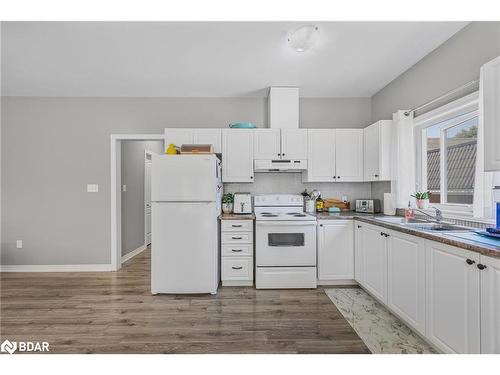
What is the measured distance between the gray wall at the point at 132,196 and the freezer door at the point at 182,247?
5.70 ft

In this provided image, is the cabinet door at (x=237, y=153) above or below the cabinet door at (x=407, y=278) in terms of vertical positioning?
above

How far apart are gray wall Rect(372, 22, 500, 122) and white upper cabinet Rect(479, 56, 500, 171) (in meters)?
0.31

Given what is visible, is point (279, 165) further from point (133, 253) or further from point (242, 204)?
point (133, 253)

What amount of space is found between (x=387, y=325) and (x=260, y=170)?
87.6 inches

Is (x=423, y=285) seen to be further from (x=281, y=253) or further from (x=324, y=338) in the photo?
(x=281, y=253)

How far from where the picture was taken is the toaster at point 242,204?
3.42m

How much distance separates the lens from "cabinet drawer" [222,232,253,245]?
3.14 metres

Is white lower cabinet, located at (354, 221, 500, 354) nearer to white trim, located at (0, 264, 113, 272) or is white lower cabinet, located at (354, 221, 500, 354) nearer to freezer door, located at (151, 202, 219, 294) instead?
freezer door, located at (151, 202, 219, 294)

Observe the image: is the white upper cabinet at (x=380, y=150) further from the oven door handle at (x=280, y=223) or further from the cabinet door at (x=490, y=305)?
the cabinet door at (x=490, y=305)

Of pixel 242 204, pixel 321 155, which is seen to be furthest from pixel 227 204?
pixel 321 155

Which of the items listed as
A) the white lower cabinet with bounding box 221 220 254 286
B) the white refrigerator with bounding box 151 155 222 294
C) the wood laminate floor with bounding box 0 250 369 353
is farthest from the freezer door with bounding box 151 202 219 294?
the white lower cabinet with bounding box 221 220 254 286

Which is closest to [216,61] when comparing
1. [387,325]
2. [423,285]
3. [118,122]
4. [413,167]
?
[118,122]

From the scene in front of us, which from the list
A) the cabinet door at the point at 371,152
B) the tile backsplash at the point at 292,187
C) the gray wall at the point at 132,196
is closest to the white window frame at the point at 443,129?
the cabinet door at the point at 371,152

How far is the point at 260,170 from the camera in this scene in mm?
3594
